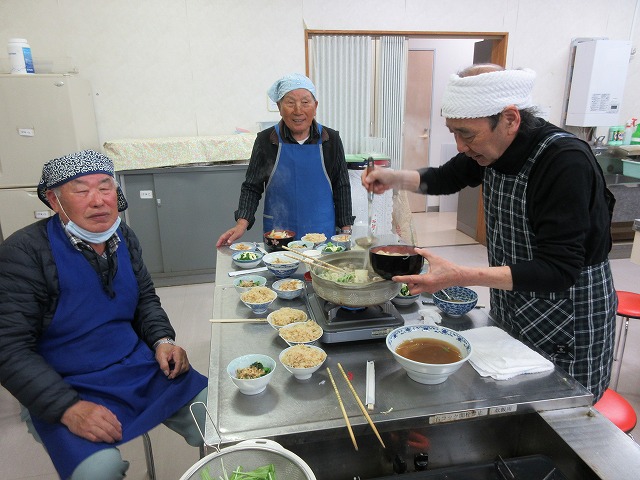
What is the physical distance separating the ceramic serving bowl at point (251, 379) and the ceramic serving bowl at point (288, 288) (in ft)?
1.44

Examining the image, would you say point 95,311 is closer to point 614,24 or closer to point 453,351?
point 453,351

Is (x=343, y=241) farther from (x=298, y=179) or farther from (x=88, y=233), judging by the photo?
(x=88, y=233)

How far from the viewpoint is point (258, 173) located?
9.55 ft

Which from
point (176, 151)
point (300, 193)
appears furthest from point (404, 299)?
point (176, 151)

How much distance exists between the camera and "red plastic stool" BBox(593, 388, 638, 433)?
1.74 metres

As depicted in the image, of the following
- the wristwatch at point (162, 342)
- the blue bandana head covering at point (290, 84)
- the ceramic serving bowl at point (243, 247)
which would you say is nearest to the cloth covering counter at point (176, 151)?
the blue bandana head covering at point (290, 84)

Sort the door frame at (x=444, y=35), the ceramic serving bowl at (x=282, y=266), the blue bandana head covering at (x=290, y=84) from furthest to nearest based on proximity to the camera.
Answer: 1. the door frame at (x=444, y=35)
2. the blue bandana head covering at (x=290, y=84)
3. the ceramic serving bowl at (x=282, y=266)

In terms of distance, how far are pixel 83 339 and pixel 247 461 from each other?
1.04 m

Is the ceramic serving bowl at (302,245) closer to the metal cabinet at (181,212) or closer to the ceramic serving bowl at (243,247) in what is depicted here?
the ceramic serving bowl at (243,247)

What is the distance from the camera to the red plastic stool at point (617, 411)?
5.72ft

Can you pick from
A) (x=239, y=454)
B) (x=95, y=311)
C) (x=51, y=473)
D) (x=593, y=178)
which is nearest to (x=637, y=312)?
(x=593, y=178)

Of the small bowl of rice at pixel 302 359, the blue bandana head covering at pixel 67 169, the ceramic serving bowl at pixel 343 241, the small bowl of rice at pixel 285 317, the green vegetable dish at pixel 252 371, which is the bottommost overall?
the green vegetable dish at pixel 252 371

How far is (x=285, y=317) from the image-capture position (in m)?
1.68

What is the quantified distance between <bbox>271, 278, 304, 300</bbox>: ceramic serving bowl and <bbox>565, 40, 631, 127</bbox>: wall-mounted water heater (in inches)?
192
